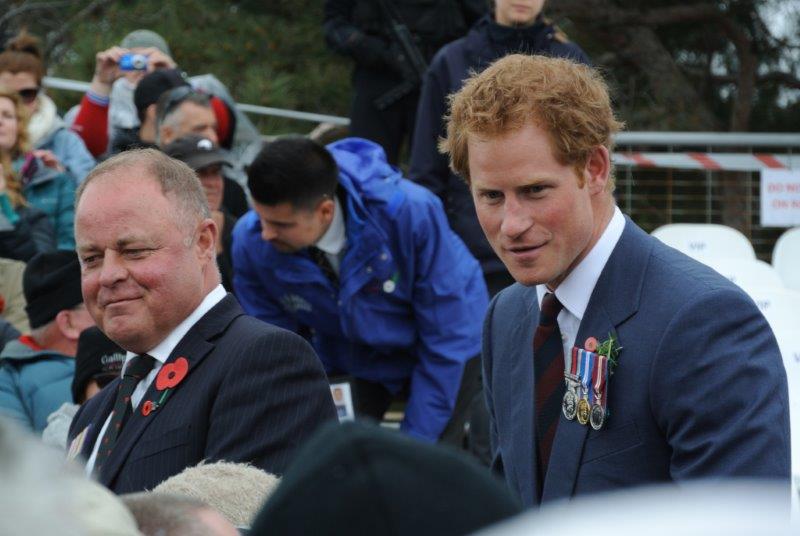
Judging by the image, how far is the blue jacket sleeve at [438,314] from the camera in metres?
5.88

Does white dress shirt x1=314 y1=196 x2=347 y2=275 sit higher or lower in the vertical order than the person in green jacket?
higher

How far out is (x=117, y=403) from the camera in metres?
3.64

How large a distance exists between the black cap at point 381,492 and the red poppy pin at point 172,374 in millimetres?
2153

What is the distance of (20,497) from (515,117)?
2032 millimetres

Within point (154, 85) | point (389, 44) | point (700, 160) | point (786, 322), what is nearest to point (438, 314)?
point (786, 322)

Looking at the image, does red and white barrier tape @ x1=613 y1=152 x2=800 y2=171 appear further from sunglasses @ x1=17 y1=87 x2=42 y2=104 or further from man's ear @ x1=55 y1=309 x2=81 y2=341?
man's ear @ x1=55 y1=309 x2=81 y2=341

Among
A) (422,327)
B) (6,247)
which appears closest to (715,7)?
(422,327)

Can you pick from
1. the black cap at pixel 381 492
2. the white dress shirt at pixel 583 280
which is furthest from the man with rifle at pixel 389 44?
the black cap at pixel 381 492

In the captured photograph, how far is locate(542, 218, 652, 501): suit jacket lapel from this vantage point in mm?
3025

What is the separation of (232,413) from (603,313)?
2.94ft

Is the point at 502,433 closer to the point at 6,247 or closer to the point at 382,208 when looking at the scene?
the point at 382,208

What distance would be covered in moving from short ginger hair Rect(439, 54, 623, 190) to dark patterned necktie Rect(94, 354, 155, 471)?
1060 millimetres

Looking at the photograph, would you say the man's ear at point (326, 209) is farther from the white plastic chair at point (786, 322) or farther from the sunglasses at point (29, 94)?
the sunglasses at point (29, 94)

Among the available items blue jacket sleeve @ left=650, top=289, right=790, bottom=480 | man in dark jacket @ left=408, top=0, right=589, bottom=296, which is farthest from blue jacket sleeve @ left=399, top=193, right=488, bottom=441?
blue jacket sleeve @ left=650, top=289, right=790, bottom=480
